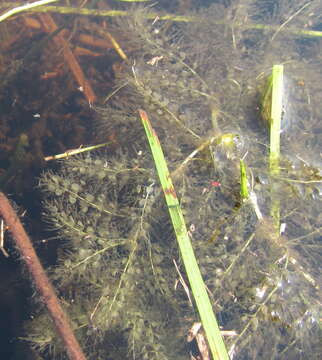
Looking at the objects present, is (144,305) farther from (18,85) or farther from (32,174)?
(18,85)

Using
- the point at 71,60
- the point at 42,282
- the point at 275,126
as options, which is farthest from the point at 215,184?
the point at 71,60

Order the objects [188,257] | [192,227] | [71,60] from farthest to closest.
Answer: [71,60], [192,227], [188,257]

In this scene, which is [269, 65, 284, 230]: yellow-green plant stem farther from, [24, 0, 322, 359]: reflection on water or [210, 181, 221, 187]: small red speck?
[210, 181, 221, 187]: small red speck

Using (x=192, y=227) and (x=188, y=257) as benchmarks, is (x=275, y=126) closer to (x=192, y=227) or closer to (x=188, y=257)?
(x=192, y=227)

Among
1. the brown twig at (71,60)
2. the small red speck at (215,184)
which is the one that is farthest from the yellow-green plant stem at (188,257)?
the brown twig at (71,60)

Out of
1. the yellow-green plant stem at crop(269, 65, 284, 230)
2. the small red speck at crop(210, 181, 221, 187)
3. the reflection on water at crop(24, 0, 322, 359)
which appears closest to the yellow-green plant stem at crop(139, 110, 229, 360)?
the reflection on water at crop(24, 0, 322, 359)

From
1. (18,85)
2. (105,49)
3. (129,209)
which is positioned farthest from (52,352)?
(105,49)
